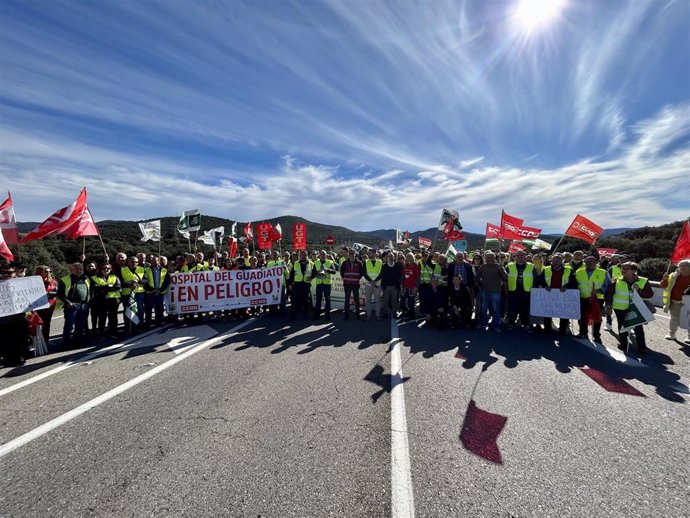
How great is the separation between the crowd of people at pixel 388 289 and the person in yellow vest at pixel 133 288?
24 millimetres

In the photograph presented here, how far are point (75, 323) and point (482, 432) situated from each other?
827cm

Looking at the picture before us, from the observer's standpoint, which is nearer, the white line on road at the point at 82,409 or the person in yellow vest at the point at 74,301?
the white line on road at the point at 82,409

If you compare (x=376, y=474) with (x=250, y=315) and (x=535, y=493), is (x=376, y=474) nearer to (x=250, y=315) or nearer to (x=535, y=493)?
(x=535, y=493)

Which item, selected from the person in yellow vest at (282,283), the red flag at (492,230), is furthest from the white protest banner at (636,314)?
the red flag at (492,230)

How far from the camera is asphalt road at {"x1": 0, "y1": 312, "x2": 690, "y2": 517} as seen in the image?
2.64 meters

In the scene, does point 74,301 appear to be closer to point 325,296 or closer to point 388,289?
point 325,296

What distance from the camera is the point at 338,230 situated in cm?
9806

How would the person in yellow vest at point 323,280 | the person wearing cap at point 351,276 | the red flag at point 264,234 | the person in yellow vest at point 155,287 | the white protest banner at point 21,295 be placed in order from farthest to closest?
the red flag at point 264,234 → the person in yellow vest at point 323,280 → the person wearing cap at point 351,276 → the person in yellow vest at point 155,287 → the white protest banner at point 21,295

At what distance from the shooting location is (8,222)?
777 centimetres

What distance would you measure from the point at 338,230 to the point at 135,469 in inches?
3764

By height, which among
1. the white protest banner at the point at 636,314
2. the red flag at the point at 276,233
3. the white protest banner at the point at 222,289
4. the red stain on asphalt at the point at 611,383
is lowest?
the red stain on asphalt at the point at 611,383

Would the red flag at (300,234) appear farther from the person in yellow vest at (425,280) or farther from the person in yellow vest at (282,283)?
the person in yellow vest at (425,280)

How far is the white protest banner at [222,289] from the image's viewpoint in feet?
31.0

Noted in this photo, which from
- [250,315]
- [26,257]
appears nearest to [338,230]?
[26,257]
